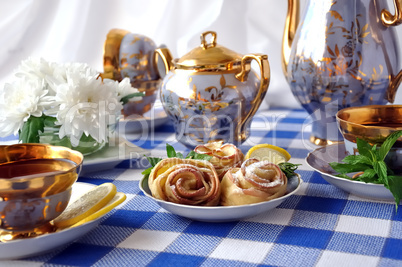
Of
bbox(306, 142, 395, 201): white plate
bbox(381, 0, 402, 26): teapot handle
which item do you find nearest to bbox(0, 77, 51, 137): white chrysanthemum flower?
bbox(306, 142, 395, 201): white plate

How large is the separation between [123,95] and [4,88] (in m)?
0.19

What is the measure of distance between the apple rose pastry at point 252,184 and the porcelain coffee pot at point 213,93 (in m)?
0.22

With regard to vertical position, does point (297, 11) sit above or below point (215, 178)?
above

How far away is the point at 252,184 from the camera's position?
1.92 feet

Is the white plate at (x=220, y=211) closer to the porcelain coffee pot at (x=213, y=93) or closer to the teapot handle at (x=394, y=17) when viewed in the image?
the porcelain coffee pot at (x=213, y=93)

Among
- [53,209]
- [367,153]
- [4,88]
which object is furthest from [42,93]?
[367,153]

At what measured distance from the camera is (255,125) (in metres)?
1.10

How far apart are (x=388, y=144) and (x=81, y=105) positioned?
0.42 m

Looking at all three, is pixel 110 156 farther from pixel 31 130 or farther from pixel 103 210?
pixel 103 210

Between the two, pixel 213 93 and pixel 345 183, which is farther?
pixel 213 93

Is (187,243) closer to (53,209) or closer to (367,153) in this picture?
(53,209)

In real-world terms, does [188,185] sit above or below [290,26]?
below

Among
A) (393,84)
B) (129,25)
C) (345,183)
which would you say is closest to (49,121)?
(345,183)

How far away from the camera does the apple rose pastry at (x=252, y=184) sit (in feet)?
1.91
